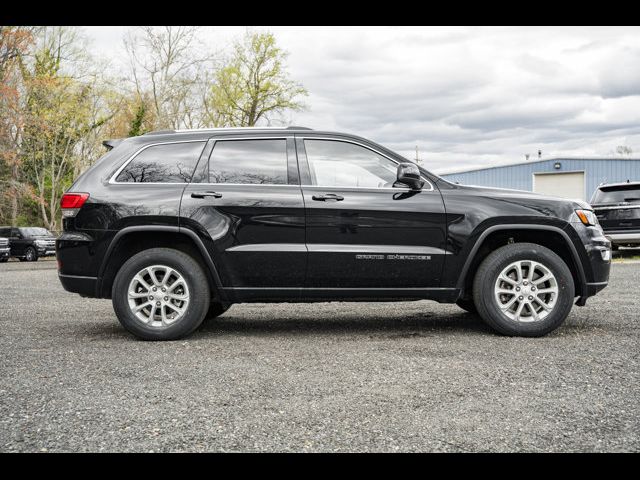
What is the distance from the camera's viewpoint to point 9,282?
12.1 m

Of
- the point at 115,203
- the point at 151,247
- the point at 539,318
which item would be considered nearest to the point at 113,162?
the point at 115,203

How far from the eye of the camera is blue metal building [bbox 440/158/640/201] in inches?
1246

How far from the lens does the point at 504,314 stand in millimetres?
5219

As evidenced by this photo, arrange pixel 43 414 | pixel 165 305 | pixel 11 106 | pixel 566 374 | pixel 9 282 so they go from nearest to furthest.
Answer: pixel 43 414, pixel 566 374, pixel 165 305, pixel 9 282, pixel 11 106

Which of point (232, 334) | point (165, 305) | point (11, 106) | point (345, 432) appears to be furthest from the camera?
point (11, 106)

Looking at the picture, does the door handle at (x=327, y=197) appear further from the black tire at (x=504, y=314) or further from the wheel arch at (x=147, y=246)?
the black tire at (x=504, y=314)

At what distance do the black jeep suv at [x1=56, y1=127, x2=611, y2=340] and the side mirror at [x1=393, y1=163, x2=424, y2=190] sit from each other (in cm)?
1

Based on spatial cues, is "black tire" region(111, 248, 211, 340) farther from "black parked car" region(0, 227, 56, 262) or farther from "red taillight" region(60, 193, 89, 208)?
"black parked car" region(0, 227, 56, 262)

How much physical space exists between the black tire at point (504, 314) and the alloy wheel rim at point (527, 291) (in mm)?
26

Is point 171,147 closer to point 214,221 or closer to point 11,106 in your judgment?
point 214,221

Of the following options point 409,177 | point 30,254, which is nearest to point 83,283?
point 409,177

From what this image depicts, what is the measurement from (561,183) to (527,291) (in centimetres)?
2964

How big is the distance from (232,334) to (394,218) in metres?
1.84

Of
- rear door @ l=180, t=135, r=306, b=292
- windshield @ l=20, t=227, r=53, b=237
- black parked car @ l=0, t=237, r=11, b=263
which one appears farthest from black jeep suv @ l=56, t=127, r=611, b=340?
windshield @ l=20, t=227, r=53, b=237
